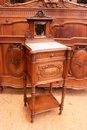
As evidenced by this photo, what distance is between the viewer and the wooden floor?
1.37 metres

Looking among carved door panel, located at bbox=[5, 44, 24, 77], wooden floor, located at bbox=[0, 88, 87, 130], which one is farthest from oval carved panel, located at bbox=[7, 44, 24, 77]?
wooden floor, located at bbox=[0, 88, 87, 130]

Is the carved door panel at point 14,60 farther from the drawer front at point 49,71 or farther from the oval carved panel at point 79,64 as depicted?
the oval carved panel at point 79,64

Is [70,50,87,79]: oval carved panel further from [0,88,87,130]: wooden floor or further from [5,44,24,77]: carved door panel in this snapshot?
[5,44,24,77]: carved door panel

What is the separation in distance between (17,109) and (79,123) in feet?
2.29

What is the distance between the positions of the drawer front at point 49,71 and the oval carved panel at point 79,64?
0.38 m

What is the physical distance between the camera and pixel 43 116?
1.50 metres

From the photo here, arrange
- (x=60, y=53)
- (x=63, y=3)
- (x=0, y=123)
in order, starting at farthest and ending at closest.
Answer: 1. (x=63, y=3)
2. (x=0, y=123)
3. (x=60, y=53)

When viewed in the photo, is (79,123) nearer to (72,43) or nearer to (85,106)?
(85,106)

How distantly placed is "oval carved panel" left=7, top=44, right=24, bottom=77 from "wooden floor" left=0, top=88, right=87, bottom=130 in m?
0.35

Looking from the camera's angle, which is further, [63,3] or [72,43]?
[63,3]

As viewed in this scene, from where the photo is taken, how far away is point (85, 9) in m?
1.92

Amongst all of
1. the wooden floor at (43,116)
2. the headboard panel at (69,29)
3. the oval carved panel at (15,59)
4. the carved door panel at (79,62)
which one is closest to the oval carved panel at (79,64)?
the carved door panel at (79,62)

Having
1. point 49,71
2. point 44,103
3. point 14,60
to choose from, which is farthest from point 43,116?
point 14,60

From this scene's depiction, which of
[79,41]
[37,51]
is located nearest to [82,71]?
[79,41]
